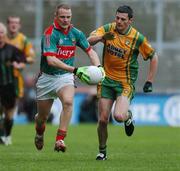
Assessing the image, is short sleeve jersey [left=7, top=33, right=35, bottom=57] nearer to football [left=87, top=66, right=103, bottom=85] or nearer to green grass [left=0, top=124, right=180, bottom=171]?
green grass [left=0, top=124, right=180, bottom=171]

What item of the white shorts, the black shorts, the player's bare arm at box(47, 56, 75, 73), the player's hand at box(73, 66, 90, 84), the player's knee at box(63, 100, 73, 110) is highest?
the player's bare arm at box(47, 56, 75, 73)

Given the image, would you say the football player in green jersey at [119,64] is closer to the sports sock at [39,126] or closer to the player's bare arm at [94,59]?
the player's bare arm at [94,59]

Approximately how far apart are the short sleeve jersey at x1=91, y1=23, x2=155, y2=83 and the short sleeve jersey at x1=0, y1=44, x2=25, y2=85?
5.32 m

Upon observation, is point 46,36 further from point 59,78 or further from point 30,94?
point 30,94

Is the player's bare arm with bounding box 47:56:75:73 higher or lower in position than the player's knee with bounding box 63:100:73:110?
higher

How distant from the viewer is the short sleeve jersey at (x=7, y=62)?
1922 cm

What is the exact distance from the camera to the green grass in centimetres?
1244

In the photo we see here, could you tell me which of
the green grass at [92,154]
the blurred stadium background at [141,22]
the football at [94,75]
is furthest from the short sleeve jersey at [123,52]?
the blurred stadium background at [141,22]

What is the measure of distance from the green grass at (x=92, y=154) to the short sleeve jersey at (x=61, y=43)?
1.58 metres

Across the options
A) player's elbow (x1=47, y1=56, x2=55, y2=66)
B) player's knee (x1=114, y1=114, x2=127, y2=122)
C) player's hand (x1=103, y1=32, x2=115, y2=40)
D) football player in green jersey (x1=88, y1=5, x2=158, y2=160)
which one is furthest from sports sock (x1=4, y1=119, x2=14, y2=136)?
player's elbow (x1=47, y1=56, x2=55, y2=66)

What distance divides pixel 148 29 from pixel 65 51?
673 inches

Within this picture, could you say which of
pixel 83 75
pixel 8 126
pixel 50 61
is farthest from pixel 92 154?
pixel 8 126

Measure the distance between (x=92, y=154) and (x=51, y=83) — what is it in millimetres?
1750

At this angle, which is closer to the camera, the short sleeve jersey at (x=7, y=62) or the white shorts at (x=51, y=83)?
the white shorts at (x=51, y=83)
